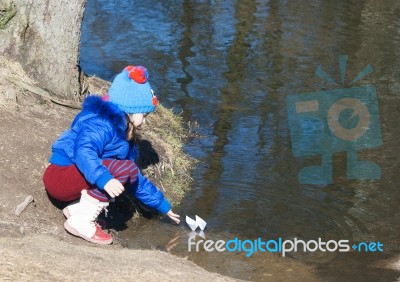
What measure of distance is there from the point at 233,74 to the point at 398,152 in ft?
9.99

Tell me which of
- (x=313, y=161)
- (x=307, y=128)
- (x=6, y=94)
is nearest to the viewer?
(x=6, y=94)

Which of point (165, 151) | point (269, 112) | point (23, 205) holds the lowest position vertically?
point (269, 112)

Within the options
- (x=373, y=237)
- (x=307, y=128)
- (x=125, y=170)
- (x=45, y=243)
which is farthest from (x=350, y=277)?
(x=307, y=128)

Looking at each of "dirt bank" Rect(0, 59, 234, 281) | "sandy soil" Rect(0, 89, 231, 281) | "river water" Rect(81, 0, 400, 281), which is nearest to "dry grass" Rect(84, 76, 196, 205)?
"dirt bank" Rect(0, 59, 234, 281)

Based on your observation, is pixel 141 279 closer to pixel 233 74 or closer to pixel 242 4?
pixel 233 74

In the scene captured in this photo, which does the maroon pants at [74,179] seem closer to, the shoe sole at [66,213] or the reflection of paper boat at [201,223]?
the shoe sole at [66,213]

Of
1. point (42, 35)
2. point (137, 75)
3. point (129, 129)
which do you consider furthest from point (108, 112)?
point (42, 35)

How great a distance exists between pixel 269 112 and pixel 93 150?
13.4ft

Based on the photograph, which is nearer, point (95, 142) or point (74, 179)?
point (95, 142)

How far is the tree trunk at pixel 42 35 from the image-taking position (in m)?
7.45

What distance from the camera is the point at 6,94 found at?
7145mm

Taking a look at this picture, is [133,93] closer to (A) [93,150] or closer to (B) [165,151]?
(A) [93,150]

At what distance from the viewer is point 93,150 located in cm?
576

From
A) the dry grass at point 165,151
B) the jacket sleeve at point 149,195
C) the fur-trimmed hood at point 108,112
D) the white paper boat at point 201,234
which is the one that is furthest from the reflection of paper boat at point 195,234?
the fur-trimmed hood at point 108,112
